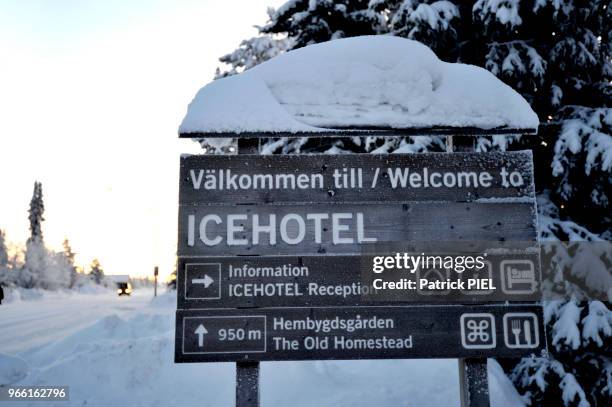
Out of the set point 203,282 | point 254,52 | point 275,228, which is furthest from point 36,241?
point 275,228

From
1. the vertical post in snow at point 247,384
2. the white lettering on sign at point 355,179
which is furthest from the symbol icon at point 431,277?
the vertical post in snow at point 247,384

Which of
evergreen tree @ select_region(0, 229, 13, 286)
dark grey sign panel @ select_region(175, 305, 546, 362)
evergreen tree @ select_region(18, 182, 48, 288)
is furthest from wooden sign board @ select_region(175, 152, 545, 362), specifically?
evergreen tree @ select_region(18, 182, 48, 288)

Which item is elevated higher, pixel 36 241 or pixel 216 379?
pixel 216 379

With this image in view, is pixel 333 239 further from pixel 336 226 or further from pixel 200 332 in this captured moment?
pixel 200 332

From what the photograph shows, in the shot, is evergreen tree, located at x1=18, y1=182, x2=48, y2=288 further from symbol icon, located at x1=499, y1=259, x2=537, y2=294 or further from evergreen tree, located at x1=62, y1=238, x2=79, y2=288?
symbol icon, located at x1=499, y1=259, x2=537, y2=294

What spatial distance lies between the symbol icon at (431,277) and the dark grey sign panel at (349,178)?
1.84 feet

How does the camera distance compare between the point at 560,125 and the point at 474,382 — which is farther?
the point at 560,125

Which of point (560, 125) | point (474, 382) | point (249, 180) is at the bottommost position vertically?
point (474, 382)

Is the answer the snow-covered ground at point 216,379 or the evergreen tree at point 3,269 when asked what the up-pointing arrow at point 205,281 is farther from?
the evergreen tree at point 3,269

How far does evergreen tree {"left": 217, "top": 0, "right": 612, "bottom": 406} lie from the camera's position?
6.56m

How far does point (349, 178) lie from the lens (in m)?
3.73

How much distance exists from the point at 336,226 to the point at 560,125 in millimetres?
5850

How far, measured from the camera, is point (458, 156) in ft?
12.4

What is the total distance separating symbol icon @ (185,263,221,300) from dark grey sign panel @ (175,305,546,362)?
13 cm
